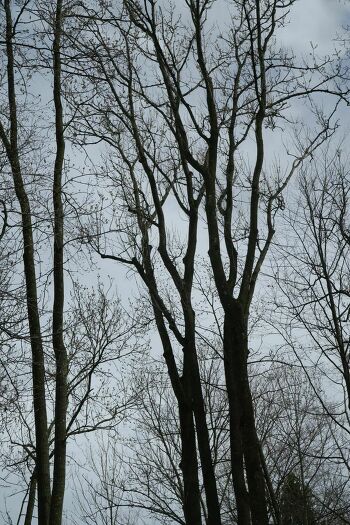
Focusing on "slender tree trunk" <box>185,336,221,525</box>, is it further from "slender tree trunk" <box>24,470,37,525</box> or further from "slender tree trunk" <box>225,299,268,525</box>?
"slender tree trunk" <box>24,470,37,525</box>

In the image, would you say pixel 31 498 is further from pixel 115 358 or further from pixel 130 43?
pixel 130 43

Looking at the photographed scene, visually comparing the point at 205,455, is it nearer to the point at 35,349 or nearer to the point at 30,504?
the point at 35,349

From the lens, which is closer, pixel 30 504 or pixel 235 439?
pixel 235 439

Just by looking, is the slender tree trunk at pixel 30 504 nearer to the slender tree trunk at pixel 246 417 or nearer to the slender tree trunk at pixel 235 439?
the slender tree trunk at pixel 235 439

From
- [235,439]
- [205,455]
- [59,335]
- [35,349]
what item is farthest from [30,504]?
[235,439]

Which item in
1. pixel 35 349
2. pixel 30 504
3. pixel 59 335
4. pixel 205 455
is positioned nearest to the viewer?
pixel 205 455

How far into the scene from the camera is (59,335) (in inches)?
385

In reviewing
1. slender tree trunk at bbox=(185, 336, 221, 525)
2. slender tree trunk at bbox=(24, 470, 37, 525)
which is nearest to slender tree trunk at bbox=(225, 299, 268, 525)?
slender tree trunk at bbox=(185, 336, 221, 525)

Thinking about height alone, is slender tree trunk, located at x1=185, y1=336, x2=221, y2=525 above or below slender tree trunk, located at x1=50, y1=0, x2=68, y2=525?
below

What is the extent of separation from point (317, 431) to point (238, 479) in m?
10.8

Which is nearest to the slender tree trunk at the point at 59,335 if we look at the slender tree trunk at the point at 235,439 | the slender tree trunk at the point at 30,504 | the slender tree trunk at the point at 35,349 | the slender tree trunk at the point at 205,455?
the slender tree trunk at the point at 35,349

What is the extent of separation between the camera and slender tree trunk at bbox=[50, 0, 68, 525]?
885 centimetres

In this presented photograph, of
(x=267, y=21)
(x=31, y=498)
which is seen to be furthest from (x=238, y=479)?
(x=31, y=498)

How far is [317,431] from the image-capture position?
17500 mm
